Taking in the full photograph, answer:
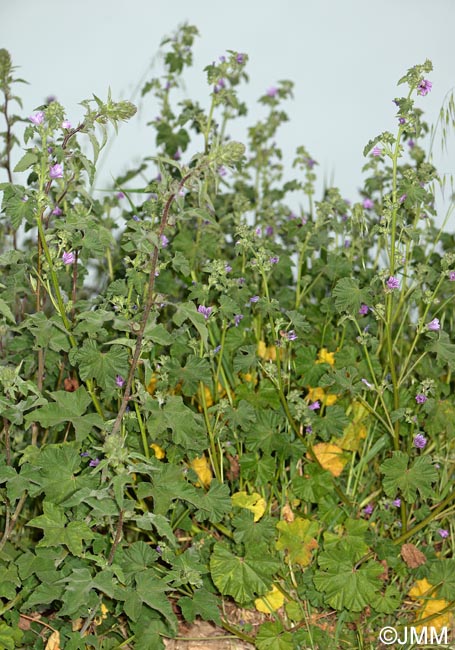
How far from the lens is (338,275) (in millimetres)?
3609

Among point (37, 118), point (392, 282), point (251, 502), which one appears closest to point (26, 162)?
point (37, 118)

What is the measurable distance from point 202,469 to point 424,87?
1.36 metres

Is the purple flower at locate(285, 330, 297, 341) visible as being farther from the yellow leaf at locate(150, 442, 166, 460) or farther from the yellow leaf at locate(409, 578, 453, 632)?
the yellow leaf at locate(409, 578, 453, 632)

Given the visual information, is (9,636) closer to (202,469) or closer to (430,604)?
(202,469)

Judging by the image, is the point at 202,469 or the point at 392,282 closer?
the point at 392,282

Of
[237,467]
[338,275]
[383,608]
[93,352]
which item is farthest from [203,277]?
[383,608]

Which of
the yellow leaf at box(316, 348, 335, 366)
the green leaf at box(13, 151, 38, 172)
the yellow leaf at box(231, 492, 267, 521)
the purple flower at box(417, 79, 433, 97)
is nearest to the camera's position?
the green leaf at box(13, 151, 38, 172)

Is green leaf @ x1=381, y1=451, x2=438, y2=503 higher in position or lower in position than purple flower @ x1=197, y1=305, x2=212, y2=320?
lower

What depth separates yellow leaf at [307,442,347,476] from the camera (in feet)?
11.2

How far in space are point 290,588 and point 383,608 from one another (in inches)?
11.9

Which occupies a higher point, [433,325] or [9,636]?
[433,325]

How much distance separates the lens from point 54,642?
308 cm

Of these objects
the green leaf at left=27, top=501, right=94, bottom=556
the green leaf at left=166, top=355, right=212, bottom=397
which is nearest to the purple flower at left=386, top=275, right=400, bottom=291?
the green leaf at left=166, top=355, right=212, bottom=397

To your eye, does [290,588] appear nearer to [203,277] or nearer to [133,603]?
[133,603]
